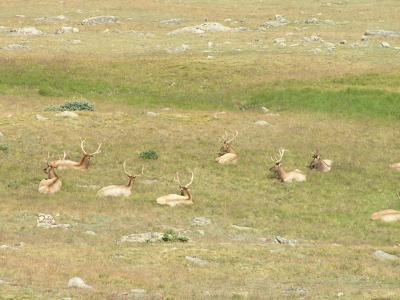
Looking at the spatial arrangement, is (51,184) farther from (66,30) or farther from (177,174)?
(66,30)

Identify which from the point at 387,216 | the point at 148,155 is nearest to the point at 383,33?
the point at 148,155

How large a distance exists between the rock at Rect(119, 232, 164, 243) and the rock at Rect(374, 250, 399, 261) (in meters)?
6.50

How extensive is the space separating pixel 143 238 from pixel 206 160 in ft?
36.4

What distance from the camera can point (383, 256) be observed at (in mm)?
24500

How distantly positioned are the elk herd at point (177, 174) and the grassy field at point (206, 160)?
1.33 ft

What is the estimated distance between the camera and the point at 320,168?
3556 cm

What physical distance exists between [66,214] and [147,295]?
34.1 ft

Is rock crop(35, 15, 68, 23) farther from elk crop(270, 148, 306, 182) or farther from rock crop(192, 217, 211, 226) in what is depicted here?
rock crop(192, 217, 211, 226)

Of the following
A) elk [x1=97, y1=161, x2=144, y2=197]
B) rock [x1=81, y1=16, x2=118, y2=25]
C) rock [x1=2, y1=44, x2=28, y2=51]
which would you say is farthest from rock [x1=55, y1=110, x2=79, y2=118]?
rock [x1=81, y1=16, x2=118, y2=25]

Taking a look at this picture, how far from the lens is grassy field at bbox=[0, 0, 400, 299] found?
21.6 m

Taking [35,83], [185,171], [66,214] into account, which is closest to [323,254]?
[66,214]

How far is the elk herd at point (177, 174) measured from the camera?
30392 millimetres

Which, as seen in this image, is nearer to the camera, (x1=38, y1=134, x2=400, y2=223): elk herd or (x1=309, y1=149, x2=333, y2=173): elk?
(x1=38, y1=134, x2=400, y2=223): elk herd

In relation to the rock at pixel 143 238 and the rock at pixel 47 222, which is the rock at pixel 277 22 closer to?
the rock at pixel 47 222
